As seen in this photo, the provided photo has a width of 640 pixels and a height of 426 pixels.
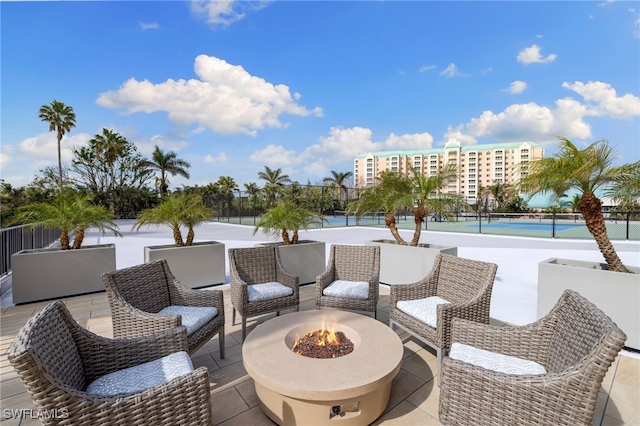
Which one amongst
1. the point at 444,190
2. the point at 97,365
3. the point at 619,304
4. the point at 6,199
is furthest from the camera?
the point at 6,199

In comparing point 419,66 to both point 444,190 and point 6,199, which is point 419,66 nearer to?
point 444,190

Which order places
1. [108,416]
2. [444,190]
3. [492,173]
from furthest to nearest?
[492,173]
[444,190]
[108,416]

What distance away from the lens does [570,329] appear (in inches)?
59.2

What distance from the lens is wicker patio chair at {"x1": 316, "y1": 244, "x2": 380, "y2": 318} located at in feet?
9.68

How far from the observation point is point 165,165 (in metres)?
23.7

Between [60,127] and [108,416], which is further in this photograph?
[60,127]

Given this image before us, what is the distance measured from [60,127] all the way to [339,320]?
25.6 metres

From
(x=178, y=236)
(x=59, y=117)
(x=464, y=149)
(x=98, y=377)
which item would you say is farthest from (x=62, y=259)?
(x=464, y=149)

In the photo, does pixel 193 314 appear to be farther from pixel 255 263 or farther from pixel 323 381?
pixel 323 381

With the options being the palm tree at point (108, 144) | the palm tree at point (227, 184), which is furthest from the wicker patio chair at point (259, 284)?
the palm tree at point (227, 184)

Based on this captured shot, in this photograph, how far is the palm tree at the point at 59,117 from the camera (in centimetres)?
1912

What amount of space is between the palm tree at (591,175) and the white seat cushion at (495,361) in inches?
81.2

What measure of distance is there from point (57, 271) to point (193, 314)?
3.10 m

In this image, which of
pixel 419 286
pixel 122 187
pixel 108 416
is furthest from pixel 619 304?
pixel 122 187
